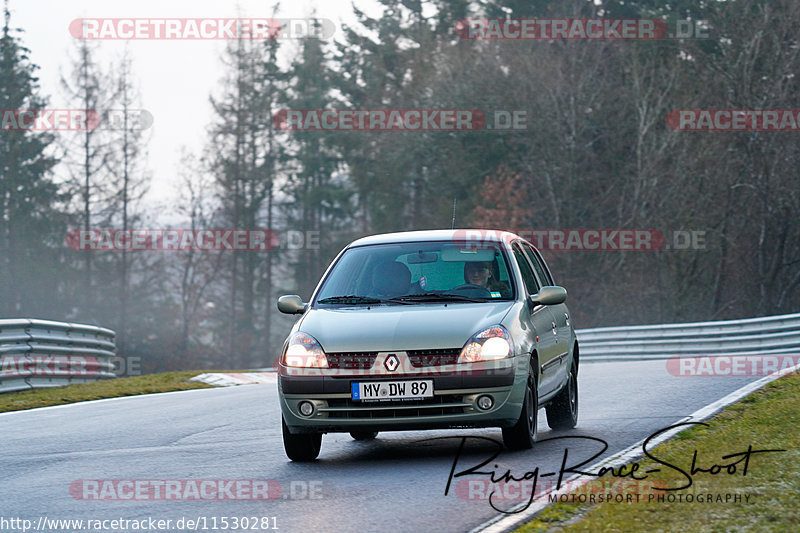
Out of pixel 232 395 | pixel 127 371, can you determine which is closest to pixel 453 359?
pixel 232 395

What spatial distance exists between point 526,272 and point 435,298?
4.18ft

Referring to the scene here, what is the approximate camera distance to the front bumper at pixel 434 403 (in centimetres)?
824

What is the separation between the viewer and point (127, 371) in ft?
169

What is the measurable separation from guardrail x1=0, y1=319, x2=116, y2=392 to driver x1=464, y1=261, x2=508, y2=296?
939 cm

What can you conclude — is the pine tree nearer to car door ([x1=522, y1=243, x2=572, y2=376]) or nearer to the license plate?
car door ([x1=522, y1=243, x2=572, y2=376])

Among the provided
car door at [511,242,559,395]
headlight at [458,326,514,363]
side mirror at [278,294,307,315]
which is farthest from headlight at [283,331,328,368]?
car door at [511,242,559,395]

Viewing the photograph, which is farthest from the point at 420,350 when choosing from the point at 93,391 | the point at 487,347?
the point at 93,391

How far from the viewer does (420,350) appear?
8.26 m

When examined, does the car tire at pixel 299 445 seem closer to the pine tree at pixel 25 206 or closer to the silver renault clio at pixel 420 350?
the silver renault clio at pixel 420 350

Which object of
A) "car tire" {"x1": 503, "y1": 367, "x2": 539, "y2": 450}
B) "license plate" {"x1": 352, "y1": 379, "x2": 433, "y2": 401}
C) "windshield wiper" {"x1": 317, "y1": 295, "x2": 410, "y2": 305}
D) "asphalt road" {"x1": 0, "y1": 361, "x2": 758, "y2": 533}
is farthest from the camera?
"windshield wiper" {"x1": 317, "y1": 295, "x2": 410, "y2": 305}

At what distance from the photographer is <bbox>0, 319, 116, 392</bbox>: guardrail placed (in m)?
16.8

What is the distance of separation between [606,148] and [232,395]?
33.6m

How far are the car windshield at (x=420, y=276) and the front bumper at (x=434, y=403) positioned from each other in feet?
3.21

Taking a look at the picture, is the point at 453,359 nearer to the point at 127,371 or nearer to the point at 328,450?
the point at 328,450
